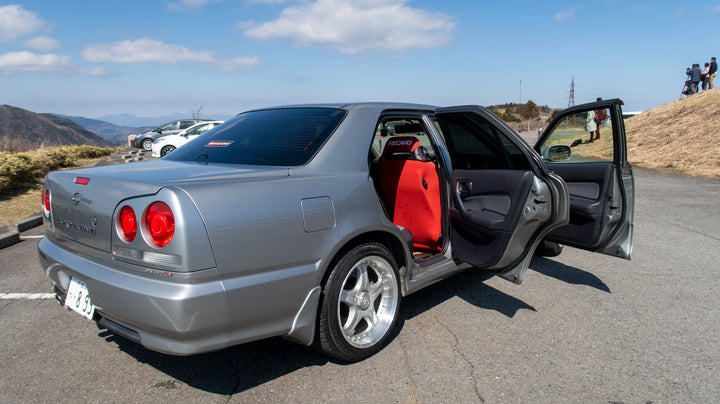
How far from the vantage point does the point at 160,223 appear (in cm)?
195

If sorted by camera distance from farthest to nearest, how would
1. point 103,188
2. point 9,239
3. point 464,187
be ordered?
point 9,239, point 464,187, point 103,188

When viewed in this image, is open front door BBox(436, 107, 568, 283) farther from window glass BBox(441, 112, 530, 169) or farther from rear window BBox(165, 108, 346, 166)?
rear window BBox(165, 108, 346, 166)

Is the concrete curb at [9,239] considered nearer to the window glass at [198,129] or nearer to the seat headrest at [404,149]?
the seat headrest at [404,149]

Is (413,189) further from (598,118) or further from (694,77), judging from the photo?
(694,77)

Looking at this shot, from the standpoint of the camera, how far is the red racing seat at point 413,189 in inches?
138

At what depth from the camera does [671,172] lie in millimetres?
12391

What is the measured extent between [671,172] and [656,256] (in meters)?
9.58

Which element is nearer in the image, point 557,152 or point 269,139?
point 269,139

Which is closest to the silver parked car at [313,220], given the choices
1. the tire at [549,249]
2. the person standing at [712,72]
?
the tire at [549,249]

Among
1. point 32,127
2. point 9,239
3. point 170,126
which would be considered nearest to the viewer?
point 9,239

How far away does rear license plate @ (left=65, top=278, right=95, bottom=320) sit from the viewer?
221 centimetres

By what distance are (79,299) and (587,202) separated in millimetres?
3623

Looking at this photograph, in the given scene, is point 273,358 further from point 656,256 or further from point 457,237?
point 656,256

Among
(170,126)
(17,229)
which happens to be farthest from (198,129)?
(17,229)
